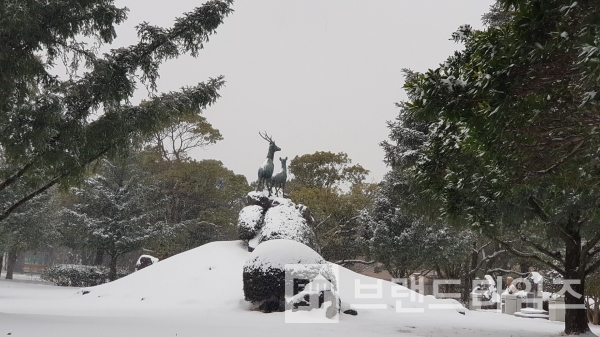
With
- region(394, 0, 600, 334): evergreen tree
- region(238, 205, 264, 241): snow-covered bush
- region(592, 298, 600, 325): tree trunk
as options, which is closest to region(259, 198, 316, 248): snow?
region(238, 205, 264, 241): snow-covered bush

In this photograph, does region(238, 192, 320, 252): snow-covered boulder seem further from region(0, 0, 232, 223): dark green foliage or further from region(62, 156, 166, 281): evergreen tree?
region(62, 156, 166, 281): evergreen tree

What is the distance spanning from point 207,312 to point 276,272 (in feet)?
6.03

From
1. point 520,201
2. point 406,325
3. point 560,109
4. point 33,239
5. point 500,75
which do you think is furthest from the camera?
point 33,239

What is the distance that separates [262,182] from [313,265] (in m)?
8.50

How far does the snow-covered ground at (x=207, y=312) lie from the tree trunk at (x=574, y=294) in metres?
0.49

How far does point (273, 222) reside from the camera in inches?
593

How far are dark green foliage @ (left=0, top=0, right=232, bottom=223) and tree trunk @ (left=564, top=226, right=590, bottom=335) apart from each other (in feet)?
28.7

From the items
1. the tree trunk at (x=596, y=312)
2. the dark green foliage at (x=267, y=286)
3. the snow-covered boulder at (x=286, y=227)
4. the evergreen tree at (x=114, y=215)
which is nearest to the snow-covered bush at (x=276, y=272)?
the dark green foliage at (x=267, y=286)

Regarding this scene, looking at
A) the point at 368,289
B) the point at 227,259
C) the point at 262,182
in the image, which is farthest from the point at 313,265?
the point at 262,182

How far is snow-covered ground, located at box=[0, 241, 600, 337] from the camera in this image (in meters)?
6.93

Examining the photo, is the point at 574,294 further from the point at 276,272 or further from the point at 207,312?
the point at 207,312

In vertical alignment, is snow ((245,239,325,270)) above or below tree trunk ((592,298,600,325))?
above

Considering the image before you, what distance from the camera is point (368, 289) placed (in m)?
14.2

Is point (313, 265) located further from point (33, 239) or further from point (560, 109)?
point (33, 239)
